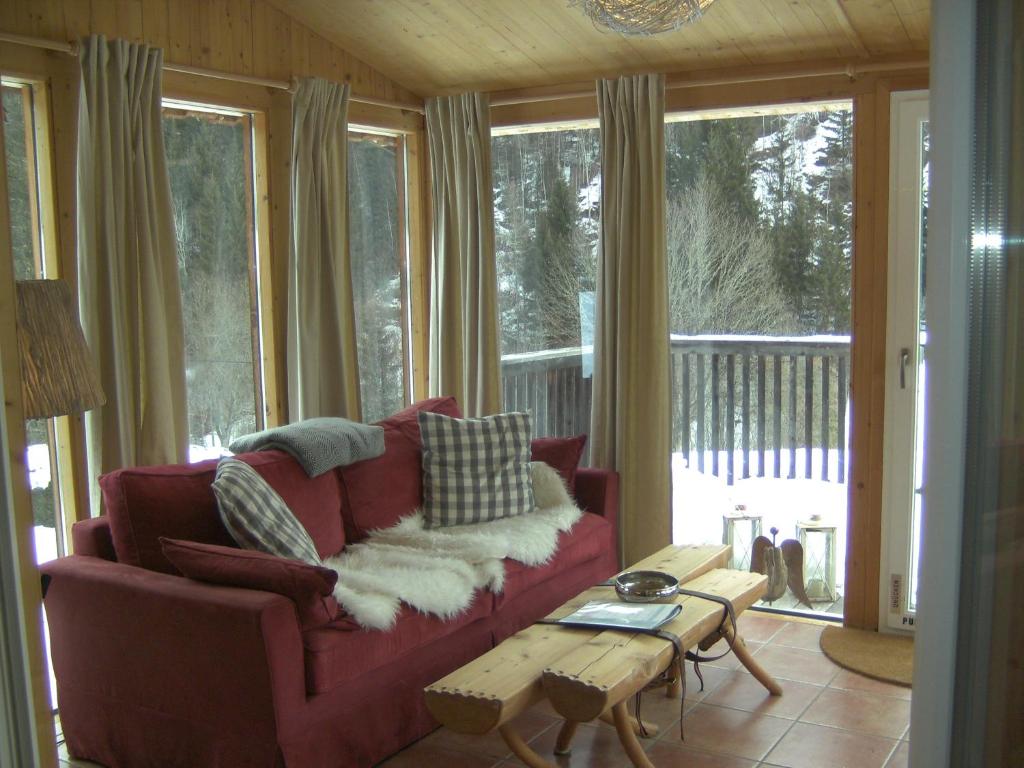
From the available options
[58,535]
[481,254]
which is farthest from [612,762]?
[481,254]

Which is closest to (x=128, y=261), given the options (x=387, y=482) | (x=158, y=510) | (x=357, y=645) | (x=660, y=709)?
(x=158, y=510)

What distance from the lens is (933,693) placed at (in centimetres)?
153

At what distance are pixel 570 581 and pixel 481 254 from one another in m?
1.62

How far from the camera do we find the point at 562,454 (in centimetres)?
428

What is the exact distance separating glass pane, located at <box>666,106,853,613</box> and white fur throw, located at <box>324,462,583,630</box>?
0.82m

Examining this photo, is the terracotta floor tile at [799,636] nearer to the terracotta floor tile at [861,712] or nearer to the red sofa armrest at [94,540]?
the terracotta floor tile at [861,712]

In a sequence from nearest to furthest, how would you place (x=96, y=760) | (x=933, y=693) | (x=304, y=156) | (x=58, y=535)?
(x=933, y=693) < (x=96, y=760) < (x=58, y=535) < (x=304, y=156)

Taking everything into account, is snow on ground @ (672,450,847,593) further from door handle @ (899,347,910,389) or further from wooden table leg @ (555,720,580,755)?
wooden table leg @ (555,720,580,755)

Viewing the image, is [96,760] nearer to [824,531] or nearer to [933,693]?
[933,693]

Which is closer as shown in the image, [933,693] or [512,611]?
[933,693]

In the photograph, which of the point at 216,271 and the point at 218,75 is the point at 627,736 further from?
the point at 218,75

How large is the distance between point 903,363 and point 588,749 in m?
1.93

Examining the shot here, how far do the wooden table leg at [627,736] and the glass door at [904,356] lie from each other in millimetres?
1589

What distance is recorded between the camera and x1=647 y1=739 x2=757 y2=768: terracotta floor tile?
3.00 meters
